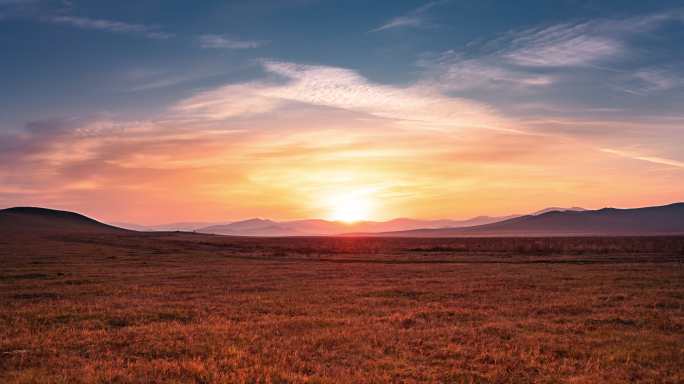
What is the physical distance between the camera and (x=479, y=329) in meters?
15.1

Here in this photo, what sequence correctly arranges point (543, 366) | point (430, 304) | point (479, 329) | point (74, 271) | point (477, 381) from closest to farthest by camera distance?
point (477, 381) → point (543, 366) → point (479, 329) → point (430, 304) → point (74, 271)

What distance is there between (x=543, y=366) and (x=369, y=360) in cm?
413

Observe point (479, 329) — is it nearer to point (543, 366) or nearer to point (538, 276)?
point (543, 366)

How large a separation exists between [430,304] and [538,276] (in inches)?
544

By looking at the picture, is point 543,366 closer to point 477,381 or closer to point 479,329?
point 477,381

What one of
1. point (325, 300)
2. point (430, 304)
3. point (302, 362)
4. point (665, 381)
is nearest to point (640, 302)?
point (430, 304)

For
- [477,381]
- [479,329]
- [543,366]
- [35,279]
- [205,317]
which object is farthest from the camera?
[35,279]

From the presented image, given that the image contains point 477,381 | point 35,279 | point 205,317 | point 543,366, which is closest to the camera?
point 477,381

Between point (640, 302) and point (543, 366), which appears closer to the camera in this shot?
point (543, 366)

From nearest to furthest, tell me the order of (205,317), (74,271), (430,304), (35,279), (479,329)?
(479,329), (205,317), (430,304), (35,279), (74,271)

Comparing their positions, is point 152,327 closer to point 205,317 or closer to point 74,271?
point 205,317

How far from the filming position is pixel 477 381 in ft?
33.7

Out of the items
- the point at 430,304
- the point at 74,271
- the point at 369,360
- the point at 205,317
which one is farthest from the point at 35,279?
the point at 369,360

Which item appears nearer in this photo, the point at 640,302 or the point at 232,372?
the point at 232,372
